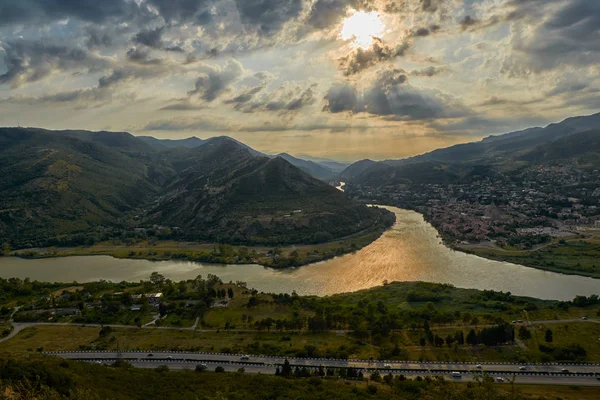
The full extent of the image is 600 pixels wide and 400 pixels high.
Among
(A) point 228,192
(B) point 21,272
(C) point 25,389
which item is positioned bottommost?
(B) point 21,272

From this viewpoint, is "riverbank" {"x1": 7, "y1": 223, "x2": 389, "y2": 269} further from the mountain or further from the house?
the house

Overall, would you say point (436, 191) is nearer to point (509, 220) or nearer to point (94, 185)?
point (509, 220)

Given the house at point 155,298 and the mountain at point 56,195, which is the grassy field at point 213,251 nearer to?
the mountain at point 56,195

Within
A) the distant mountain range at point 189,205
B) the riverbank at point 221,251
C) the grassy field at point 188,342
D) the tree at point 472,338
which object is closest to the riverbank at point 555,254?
the riverbank at point 221,251

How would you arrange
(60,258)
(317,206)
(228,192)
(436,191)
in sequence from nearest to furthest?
(60,258) < (317,206) < (228,192) < (436,191)

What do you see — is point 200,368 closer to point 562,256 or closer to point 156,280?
point 156,280

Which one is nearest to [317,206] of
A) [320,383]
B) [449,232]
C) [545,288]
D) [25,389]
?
[449,232]
